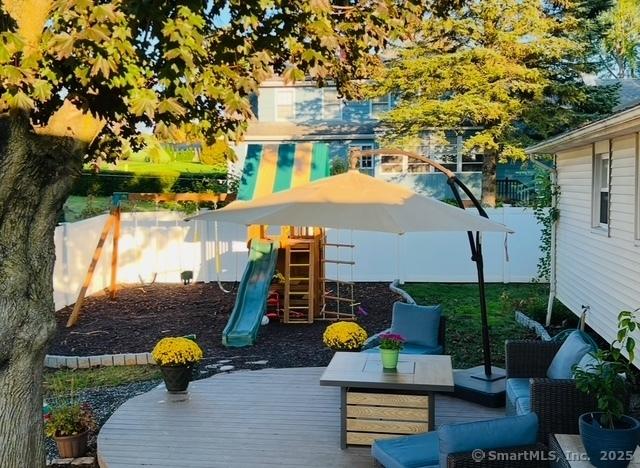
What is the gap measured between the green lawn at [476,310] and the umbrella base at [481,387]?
5.50 ft

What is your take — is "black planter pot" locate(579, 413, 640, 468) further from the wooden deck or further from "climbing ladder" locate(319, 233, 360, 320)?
"climbing ladder" locate(319, 233, 360, 320)

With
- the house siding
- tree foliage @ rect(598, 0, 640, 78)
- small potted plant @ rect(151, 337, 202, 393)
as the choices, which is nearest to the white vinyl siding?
the house siding

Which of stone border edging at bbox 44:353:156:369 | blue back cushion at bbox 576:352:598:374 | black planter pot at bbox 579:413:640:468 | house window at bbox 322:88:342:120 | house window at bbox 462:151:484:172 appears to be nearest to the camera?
black planter pot at bbox 579:413:640:468

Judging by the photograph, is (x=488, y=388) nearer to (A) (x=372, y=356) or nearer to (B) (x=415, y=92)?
(A) (x=372, y=356)

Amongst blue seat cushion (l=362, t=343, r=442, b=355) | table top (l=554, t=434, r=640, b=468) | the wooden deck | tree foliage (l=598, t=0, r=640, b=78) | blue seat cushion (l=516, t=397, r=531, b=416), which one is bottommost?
the wooden deck

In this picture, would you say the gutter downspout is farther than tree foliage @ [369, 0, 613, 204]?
No

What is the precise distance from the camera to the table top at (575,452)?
3.77 metres

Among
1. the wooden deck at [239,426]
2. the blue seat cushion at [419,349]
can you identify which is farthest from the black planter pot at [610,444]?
the blue seat cushion at [419,349]

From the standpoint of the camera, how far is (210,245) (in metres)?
15.4

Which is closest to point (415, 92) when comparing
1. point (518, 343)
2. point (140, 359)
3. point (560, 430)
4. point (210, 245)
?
point (210, 245)

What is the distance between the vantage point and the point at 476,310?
1202cm

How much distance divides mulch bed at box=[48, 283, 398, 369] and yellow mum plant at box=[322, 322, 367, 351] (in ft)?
5.37

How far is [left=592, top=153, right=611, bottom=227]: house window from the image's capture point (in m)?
8.85

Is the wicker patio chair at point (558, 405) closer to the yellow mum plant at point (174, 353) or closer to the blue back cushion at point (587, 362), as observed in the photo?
the blue back cushion at point (587, 362)
